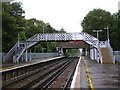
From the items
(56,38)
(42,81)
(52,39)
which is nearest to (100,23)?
(56,38)

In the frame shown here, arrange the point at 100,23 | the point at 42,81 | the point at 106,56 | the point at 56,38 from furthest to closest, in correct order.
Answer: the point at 100,23 < the point at 56,38 < the point at 106,56 < the point at 42,81

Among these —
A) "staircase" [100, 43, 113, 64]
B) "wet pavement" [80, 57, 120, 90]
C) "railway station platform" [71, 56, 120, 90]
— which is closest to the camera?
"railway station platform" [71, 56, 120, 90]

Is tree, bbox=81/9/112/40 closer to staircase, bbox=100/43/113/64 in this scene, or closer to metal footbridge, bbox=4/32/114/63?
metal footbridge, bbox=4/32/114/63

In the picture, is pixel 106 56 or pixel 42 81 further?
pixel 106 56

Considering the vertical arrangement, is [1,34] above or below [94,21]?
below

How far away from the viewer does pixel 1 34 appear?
97.5 ft

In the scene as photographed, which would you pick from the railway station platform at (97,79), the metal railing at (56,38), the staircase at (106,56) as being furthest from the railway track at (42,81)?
the metal railing at (56,38)

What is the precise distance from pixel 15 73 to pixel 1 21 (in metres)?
13.5

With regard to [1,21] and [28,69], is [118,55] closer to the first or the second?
[28,69]

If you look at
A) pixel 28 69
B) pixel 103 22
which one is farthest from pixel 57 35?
pixel 103 22

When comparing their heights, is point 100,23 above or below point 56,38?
above

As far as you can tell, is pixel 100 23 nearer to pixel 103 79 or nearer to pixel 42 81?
pixel 42 81

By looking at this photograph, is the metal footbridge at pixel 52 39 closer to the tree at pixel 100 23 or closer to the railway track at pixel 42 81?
the railway track at pixel 42 81

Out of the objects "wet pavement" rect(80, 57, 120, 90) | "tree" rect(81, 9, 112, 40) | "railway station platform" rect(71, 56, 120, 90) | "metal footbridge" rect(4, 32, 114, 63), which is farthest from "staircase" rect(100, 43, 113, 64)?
"tree" rect(81, 9, 112, 40)
